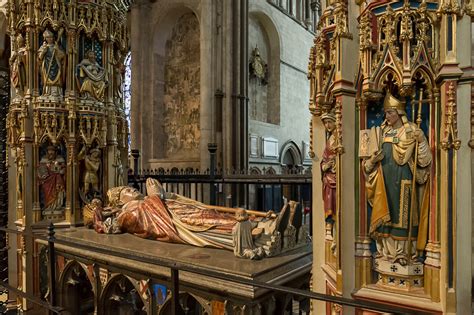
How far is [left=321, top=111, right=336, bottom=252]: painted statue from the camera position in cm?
270

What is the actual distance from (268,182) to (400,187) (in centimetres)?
475

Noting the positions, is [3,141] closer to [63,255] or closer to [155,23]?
[63,255]

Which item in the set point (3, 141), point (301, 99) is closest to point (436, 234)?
point (3, 141)

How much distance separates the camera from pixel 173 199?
4688mm

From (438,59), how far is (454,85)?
0.66 ft

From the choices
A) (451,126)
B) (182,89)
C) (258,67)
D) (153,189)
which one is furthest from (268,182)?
(258,67)

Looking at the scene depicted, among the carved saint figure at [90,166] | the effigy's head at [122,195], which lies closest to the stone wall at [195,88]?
the carved saint figure at [90,166]

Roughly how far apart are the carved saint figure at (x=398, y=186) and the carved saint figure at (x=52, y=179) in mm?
4398

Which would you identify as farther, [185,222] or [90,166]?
[90,166]

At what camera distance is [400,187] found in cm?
229

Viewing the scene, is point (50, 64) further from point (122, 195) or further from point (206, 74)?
point (206, 74)

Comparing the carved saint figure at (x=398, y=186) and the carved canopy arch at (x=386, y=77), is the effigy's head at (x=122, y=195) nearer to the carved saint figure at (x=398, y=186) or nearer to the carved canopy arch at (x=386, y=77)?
the carved saint figure at (x=398, y=186)

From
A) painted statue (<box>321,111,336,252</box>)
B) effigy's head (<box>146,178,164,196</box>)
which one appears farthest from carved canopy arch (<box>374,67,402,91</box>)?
effigy's head (<box>146,178,164,196</box>)

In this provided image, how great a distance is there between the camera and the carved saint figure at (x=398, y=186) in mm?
2270
